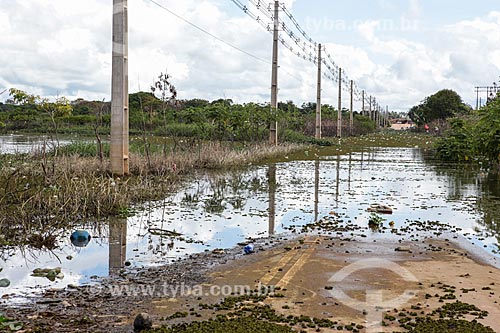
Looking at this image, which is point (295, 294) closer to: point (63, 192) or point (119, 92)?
point (63, 192)

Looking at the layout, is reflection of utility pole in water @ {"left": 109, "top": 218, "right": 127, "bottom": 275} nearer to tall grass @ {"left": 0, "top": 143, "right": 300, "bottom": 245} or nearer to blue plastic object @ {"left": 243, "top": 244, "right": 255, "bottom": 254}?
tall grass @ {"left": 0, "top": 143, "right": 300, "bottom": 245}

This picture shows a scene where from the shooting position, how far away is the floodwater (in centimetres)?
782

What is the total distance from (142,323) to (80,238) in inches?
160

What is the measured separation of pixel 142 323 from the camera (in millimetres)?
5176

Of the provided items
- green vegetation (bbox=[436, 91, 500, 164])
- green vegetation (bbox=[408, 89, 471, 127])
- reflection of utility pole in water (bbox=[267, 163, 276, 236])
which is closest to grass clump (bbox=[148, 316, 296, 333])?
reflection of utility pole in water (bbox=[267, 163, 276, 236])

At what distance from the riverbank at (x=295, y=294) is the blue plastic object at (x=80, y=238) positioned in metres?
1.82

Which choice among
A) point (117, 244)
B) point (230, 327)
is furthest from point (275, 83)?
point (230, 327)

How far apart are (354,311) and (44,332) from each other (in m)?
2.87

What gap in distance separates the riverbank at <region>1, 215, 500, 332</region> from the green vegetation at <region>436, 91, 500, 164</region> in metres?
11.3

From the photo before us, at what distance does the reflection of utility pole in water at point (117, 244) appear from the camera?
7652 millimetres

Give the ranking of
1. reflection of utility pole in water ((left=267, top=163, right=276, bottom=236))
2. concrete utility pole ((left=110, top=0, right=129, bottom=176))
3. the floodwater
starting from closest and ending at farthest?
the floodwater < reflection of utility pole in water ((left=267, top=163, right=276, bottom=236)) < concrete utility pole ((left=110, top=0, right=129, bottom=176))

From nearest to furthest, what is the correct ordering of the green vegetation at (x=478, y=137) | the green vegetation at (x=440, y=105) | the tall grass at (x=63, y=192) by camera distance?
the tall grass at (x=63, y=192) → the green vegetation at (x=478, y=137) → the green vegetation at (x=440, y=105)

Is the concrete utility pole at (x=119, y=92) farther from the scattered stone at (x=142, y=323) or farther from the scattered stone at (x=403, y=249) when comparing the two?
the scattered stone at (x=142, y=323)

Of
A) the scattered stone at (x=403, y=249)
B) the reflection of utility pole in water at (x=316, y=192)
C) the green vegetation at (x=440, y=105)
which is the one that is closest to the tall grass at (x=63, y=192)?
the reflection of utility pole in water at (x=316, y=192)
